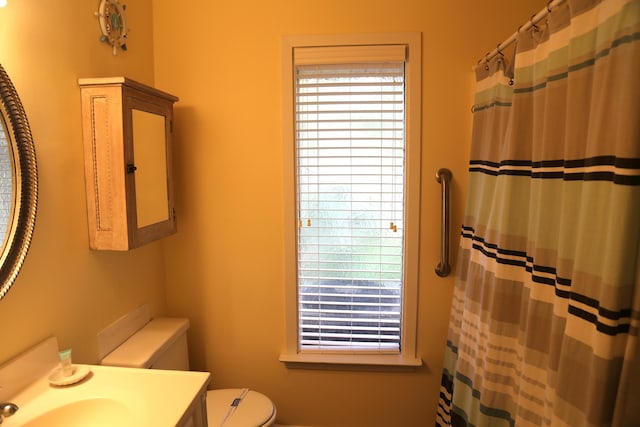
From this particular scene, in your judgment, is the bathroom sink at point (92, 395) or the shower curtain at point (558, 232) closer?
the shower curtain at point (558, 232)

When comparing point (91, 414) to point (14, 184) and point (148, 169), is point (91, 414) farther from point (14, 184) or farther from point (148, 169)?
point (148, 169)

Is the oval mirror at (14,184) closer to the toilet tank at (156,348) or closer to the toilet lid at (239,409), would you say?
the toilet tank at (156,348)

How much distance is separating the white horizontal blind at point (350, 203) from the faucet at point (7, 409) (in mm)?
1166

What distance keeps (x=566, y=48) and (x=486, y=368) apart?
0.98m

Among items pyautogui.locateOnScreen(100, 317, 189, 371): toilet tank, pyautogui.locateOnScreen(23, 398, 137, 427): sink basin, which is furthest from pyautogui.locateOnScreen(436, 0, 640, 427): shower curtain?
pyautogui.locateOnScreen(100, 317, 189, 371): toilet tank

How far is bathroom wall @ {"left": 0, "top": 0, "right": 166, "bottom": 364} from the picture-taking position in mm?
1062

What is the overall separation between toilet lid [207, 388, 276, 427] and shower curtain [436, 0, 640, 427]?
0.79 metres

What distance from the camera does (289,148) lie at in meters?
1.78

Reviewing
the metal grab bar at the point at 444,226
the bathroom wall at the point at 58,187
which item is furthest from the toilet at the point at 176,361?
the metal grab bar at the point at 444,226

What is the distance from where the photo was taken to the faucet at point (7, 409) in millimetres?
908

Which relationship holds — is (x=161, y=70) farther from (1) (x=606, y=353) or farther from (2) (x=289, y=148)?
(1) (x=606, y=353)

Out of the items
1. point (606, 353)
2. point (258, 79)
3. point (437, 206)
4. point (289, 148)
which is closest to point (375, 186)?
point (437, 206)

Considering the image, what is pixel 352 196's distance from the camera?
181 cm

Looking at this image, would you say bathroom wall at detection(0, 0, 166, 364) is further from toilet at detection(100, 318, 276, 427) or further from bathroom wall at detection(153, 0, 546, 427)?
bathroom wall at detection(153, 0, 546, 427)
